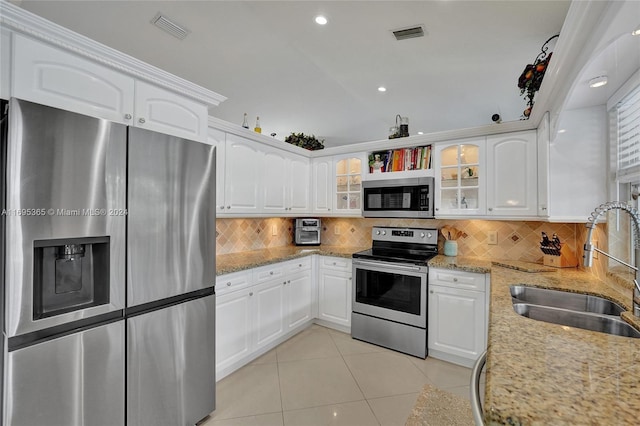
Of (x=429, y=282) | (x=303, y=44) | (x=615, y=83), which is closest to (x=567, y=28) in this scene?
(x=615, y=83)

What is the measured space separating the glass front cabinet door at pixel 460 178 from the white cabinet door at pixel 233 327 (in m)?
2.09

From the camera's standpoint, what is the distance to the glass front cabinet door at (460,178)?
268 cm

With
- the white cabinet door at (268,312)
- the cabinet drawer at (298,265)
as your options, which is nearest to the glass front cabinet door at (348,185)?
the cabinet drawer at (298,265)

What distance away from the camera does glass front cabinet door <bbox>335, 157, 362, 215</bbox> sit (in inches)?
134

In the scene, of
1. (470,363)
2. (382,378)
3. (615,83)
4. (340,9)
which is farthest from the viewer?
(470,363)

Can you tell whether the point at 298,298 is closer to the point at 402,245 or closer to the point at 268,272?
the point at 268,272

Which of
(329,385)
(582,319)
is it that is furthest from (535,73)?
(329,385)

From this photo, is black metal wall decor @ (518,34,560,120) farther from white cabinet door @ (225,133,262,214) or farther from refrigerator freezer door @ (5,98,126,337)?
refrigerator freezer door @ (5,98,126,337)

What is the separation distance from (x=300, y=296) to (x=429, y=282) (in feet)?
4.52

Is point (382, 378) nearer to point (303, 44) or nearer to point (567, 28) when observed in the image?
point (567, 28)

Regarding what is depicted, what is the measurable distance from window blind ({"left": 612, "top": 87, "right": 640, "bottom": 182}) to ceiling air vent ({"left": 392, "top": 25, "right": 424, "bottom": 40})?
1302 mm

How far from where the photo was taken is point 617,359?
0.81 meters

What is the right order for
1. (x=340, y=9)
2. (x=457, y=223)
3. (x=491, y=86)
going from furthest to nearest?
(x=457, y=223)
(x=491, y=86)
(x=340, y=9)

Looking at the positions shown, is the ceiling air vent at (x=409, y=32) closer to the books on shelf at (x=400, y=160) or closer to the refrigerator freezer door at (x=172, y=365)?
the books on shelf at (x=400, y=160)
